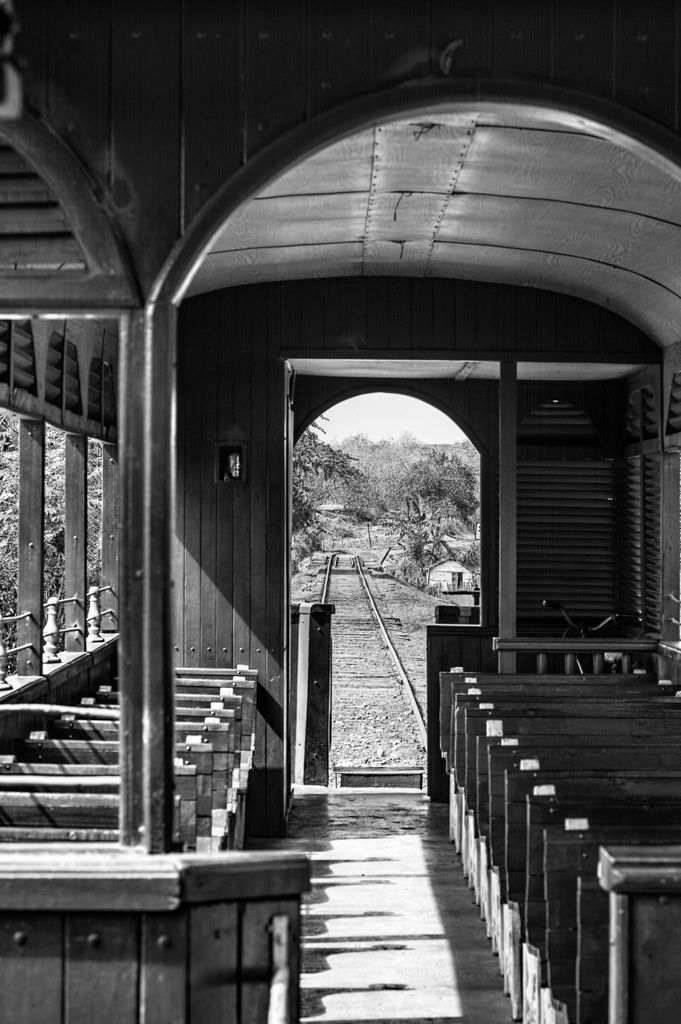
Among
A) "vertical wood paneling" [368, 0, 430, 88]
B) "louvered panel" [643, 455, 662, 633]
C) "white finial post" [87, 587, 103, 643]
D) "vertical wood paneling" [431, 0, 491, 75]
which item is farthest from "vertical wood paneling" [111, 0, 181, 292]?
"louvered panel" [643, 455, 662, 633]

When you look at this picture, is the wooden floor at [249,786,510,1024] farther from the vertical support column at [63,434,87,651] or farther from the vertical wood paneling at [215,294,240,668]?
the vertical support column at [63,434,87,651]

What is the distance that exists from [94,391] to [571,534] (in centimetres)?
408

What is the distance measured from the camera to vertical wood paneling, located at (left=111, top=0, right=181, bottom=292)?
2467mm

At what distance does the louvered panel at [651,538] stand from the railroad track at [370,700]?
251 centimetres

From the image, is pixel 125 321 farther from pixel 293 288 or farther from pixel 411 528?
pixel 411 528

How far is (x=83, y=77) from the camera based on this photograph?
8.10ft

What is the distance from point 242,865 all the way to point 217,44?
1915 millimetres

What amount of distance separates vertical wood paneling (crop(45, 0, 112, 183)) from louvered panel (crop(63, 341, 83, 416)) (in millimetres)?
4187

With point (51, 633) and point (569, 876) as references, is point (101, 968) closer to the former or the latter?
point (569, 876)

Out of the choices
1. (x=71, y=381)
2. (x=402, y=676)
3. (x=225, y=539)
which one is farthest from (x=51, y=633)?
(x=402, y=676)

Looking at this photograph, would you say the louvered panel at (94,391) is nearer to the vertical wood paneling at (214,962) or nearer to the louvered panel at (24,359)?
the louvered panel at (24,359)

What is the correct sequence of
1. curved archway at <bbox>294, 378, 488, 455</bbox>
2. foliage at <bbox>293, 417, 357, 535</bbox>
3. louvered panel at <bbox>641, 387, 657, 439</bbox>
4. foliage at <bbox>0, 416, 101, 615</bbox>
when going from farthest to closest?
foliage at <bbox>293, 417, 357, 535</bbox>, foliage at <bbox>0, 416, 101, 615</bbox>, curved archway at <bbox>294, 378, 488, 455</bbox>, louvered panel at <bbox>641, 387, 657, 439</bbox>

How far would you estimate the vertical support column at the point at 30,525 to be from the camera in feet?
19.7

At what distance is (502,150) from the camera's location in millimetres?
4477
